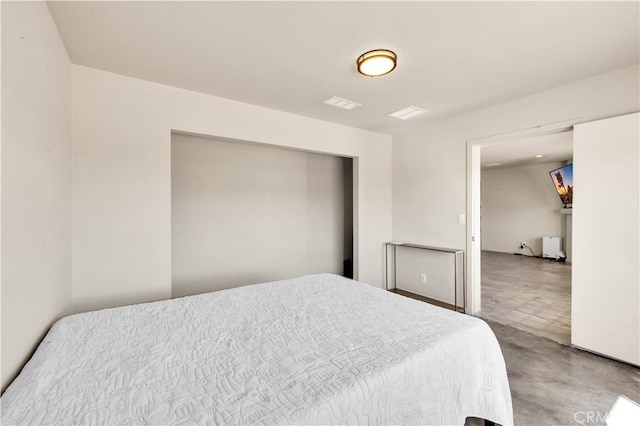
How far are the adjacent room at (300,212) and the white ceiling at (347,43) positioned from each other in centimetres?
2

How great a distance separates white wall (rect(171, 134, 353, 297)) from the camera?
3131mm

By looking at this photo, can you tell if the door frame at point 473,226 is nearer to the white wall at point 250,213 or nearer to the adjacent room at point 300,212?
the adjacent room at point 300,212

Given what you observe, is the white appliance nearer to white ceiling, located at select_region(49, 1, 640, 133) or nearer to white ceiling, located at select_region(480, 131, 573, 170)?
white ceiling, located at select_region(480, 131, 573, 170)

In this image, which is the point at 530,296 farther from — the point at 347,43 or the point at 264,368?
the point at 264,368

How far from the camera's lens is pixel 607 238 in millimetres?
2361

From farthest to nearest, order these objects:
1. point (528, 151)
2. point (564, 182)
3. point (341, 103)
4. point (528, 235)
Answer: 1. point (528, 235)
2. point (564, 182)
3. point (528, 151)
4. point (341, 103)

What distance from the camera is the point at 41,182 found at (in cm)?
151

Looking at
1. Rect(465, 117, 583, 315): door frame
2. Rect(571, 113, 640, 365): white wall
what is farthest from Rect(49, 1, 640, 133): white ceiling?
Rect(465, 117, 583, 315): door frame

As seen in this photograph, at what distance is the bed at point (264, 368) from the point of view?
94 centimetres

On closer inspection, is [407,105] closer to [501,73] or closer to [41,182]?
[501,73]

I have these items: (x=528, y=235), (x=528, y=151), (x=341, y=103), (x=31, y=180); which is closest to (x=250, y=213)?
(x=341, y=103)

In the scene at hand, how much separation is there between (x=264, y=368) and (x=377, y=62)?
6.95ft

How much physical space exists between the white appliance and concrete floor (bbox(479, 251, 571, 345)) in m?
0.44

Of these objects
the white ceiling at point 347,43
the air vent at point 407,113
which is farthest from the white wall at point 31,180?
the air vent at point 407,113
